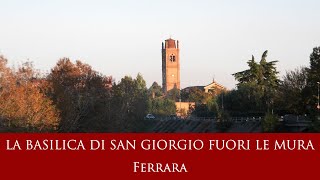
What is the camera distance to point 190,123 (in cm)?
9981

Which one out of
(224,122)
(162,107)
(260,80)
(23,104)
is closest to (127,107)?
(224,122)

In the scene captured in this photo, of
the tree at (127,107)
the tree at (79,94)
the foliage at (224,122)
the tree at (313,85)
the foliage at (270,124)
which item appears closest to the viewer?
the tree at (79,94)

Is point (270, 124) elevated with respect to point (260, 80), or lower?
lower

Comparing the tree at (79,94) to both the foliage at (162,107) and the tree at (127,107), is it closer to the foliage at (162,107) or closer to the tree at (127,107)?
the tree at (127,107)

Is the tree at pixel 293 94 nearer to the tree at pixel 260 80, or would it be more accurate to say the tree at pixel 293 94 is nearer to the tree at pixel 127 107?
the tree at pixel 260 80

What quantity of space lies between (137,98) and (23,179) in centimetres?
7966

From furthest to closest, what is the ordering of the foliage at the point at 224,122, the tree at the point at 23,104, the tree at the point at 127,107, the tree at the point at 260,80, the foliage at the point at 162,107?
the foliage at the point at 162,107 → the tree at the point at 260,80 → the foliage at the point at 224,122 → the tree at the point at 127,107 → the tree at the point at 23,104

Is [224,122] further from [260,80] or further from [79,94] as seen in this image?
[79,94]

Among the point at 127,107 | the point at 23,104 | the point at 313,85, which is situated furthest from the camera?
the point at 127,107

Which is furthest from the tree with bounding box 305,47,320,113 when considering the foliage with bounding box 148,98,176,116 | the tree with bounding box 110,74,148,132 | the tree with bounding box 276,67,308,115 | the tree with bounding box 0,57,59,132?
the foliage with bounding box 148,98,176,116

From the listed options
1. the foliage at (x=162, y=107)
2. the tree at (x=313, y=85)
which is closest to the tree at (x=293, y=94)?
the tree at (x=313, y=85)

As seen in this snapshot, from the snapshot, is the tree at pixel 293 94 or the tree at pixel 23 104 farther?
the tree at pixel 293 94

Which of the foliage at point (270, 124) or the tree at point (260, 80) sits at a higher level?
the tree at point (260, 80)

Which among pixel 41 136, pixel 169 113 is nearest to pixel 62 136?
pixel 41 136
